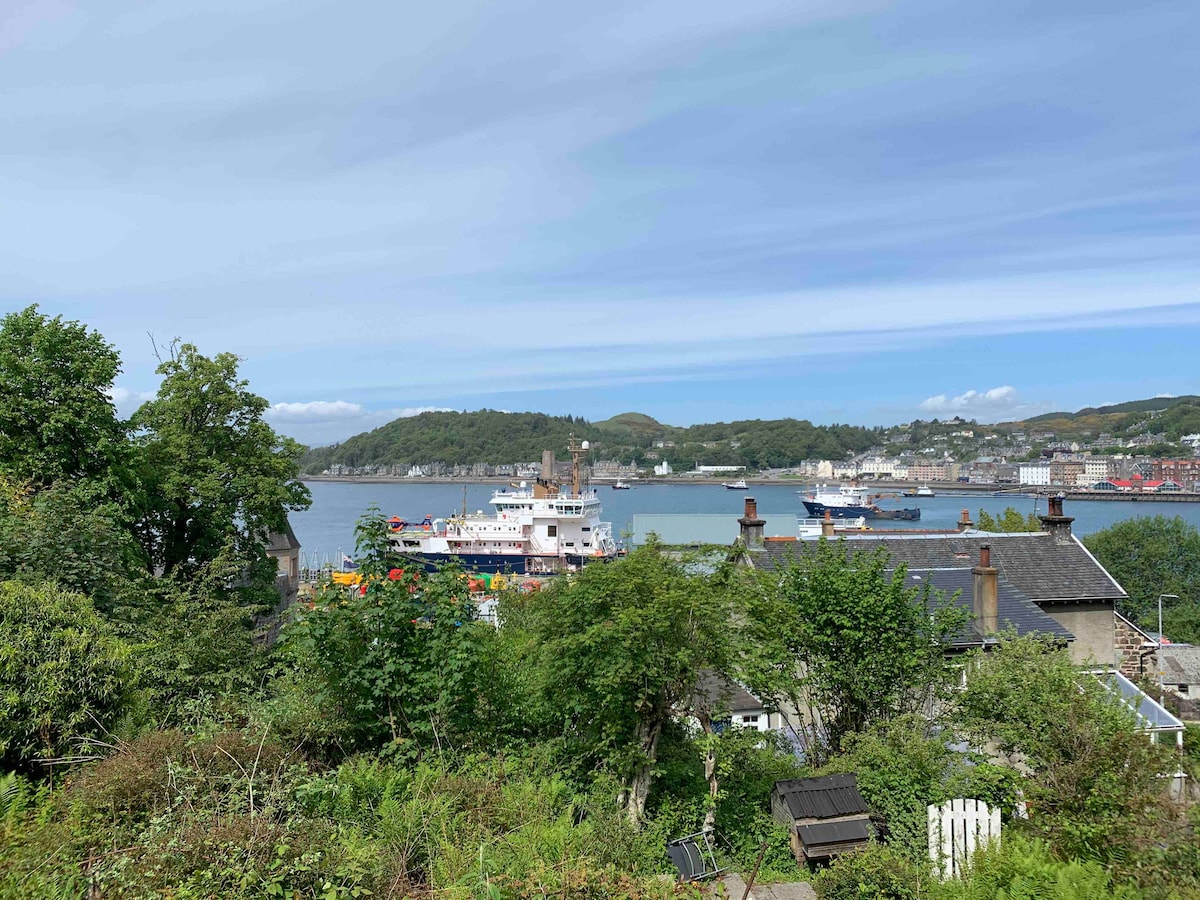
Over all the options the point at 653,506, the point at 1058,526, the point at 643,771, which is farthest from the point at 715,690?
the point at 653,506

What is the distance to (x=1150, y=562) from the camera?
133 feet

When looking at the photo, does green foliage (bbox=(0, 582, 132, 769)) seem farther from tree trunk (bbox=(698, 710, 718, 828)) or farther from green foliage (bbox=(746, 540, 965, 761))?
green foliage (bbox=(746, 540, 965, 761))

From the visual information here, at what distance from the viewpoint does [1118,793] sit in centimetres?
609

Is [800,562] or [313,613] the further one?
[800,562]

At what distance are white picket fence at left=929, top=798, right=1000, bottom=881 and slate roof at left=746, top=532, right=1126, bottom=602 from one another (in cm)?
920

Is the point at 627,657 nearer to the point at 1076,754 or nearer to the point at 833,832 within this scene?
the point at 833,832

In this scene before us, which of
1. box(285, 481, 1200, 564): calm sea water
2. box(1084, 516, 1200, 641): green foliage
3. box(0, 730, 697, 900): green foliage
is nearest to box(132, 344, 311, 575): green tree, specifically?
box(0, 730, 697, 900): green foliage

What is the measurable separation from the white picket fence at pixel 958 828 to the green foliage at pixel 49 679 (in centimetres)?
709

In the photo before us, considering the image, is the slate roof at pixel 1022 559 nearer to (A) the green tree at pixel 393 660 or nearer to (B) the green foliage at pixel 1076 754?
(B) the green foliage at pixel 1076 754

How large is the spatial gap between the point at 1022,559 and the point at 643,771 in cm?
1390

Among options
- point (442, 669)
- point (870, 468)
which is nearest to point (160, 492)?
point (442, 669)

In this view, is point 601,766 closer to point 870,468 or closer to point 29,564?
point 29,564

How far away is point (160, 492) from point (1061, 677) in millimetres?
14691

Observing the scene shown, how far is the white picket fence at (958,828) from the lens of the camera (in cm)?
668
